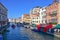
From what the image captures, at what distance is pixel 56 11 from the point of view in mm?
68250

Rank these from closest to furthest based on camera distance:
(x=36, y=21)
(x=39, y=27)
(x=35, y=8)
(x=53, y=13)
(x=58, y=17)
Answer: (x=58, y=17) → (x=53, y=13) → (x=39, y=27) → (x=36, y=21) → (x=35, y=8)

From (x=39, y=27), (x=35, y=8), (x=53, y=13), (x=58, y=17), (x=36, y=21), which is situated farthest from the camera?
(x=35, y=8)

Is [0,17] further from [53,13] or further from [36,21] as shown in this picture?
[36,21]

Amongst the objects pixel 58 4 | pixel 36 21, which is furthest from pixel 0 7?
pixel 36 21

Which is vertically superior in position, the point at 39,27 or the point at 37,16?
the point at 37,16

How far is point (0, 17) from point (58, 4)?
24787 mm

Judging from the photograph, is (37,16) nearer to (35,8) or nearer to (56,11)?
(35,8)

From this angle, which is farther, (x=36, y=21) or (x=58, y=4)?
(x=36, y=21)

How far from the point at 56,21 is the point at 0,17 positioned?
23.5 metres

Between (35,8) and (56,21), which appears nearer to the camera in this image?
(56,21)

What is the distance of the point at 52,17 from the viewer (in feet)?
241

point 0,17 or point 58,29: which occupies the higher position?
point 0,17

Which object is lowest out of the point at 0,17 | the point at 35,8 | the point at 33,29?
the point at 33,29

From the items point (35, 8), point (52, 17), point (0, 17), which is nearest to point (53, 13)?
point (52, 17)
